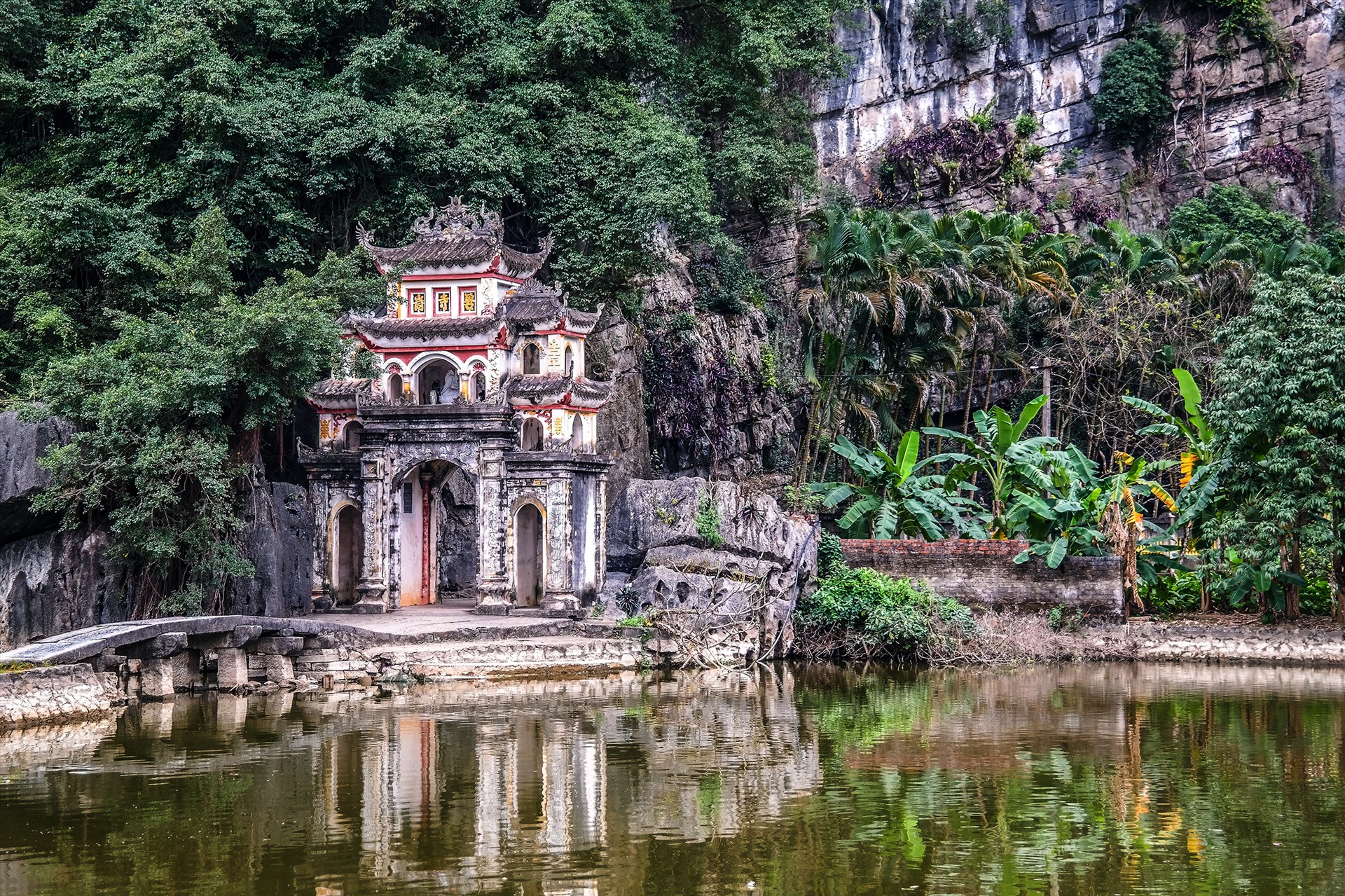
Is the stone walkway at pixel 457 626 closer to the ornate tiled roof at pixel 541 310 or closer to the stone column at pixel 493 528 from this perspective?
the stone column at pixel 493 528

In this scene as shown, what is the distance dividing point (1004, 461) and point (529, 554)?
990 cm

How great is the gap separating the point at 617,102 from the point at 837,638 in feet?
45.1

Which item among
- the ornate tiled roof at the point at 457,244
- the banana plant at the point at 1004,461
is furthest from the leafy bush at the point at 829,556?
the ornate tiled roof at the point at 457,244

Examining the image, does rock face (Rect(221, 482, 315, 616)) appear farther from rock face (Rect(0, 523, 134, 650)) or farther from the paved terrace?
rock face (Rect(0, 523, 134, 650))

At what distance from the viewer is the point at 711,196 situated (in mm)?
32562

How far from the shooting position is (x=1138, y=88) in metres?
44.9

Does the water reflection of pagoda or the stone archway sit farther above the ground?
the stone archway

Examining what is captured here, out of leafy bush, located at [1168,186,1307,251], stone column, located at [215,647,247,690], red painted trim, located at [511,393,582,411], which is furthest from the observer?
leafy bush, located at [1168,186,1307,251]

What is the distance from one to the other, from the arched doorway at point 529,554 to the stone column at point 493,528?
6.66 ft

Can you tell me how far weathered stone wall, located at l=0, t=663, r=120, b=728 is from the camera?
57.0 feet

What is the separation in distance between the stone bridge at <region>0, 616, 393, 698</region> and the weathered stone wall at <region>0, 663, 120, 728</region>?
0.31 m

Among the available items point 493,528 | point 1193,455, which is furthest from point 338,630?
point 1193,455

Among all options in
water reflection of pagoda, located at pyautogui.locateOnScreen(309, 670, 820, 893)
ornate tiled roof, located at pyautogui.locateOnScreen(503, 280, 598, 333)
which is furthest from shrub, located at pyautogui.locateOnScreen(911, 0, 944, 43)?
water reflection of pagoda, located at pyautogui.locateOnScreen(309, 670, 820, 893)

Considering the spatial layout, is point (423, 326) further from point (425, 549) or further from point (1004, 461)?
point (1004, 461)
